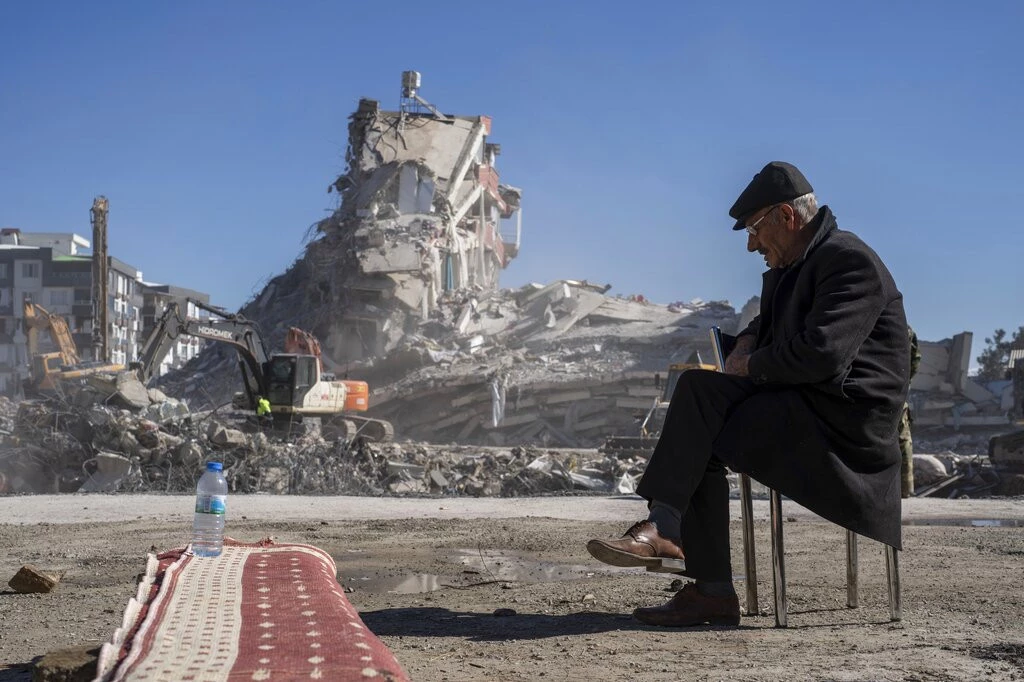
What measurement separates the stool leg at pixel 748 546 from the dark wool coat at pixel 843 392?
29 cm

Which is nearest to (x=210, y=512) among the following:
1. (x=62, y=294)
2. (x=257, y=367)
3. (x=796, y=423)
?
(x=796, y=423)

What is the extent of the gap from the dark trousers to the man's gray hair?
2.13ft

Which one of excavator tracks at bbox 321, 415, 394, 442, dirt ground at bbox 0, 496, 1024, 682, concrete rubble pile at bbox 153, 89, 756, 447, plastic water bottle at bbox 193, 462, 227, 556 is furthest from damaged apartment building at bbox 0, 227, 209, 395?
plastic water bottle at bbox 193, 462, 227, 556

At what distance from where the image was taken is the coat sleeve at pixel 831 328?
3609 millimetres

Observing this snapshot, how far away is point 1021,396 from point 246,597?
89.1 ft

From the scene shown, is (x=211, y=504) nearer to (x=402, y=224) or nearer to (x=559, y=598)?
(x=559, y=598)

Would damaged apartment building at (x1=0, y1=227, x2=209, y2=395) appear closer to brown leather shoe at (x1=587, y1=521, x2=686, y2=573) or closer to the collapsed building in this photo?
the collapsed building

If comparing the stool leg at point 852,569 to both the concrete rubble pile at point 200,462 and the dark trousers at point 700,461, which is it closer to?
the dark trousers at point 700,461

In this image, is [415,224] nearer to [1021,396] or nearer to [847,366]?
[1021,396]

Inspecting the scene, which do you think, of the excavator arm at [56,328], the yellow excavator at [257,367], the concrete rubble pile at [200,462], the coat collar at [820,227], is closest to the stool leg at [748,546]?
the coat collar at [820,227]

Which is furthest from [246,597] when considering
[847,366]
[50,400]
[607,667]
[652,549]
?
[50,400]

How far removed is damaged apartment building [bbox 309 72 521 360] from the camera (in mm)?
40844

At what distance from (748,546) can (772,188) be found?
1342 millimetres

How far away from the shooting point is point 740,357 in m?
4.14
